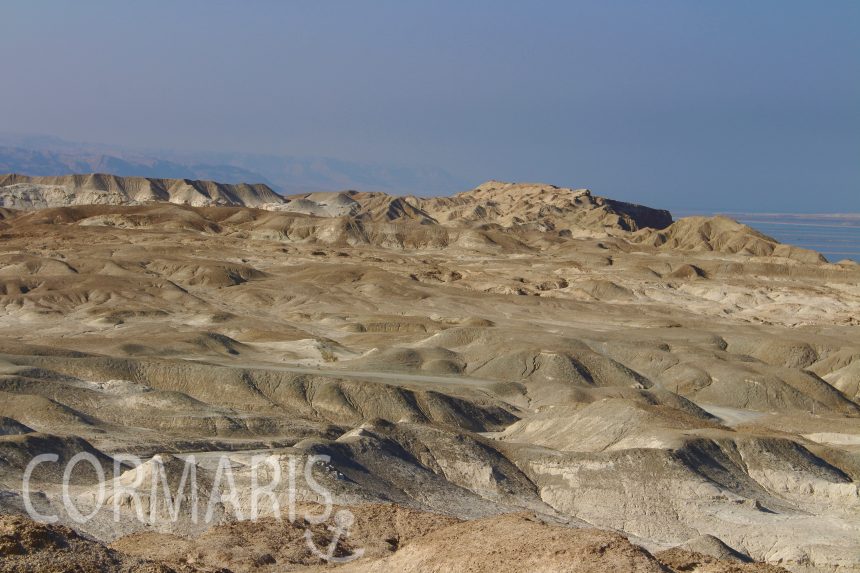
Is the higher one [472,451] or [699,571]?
[699,571]

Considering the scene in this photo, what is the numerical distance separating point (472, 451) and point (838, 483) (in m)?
14.8

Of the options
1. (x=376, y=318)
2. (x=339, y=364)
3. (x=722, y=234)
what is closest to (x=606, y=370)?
(x=339, y=364)

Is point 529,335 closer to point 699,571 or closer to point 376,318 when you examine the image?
point 376,318

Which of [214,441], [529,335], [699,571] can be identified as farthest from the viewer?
[529,335]

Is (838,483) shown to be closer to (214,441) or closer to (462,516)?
(462,516)

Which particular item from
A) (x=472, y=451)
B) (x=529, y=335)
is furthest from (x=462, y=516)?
(x=529, y=335)

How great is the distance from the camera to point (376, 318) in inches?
3327

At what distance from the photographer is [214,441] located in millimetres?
40250

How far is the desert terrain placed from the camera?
26.2 meters

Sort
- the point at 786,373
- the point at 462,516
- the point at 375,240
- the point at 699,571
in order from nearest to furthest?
the point at 699,571 < the point at 462,516 < the point at 786,373 < the point at 375,240

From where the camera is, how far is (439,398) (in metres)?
54.6

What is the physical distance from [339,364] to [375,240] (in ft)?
260

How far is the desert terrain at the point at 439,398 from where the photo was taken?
86.1ft

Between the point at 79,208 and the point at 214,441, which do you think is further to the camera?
the point at 79,208
